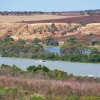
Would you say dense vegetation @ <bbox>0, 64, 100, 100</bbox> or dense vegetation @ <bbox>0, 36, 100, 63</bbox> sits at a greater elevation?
dense vegetation @ <bbox>0, 64, 100, 100</bbox>

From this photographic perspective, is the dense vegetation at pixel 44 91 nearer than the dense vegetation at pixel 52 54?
Yes

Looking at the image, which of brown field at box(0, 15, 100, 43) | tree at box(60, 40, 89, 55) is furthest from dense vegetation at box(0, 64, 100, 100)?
Answer: brown field at box(0, 15, 100, 43)

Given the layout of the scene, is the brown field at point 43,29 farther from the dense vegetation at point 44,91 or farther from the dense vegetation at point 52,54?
the dense vegetation at point 44,91

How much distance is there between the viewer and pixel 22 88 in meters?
22.7

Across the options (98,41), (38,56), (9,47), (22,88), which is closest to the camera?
(22,88)

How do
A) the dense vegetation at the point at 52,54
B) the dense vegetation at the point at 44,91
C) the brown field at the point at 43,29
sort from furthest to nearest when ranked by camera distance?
the brown field at the point at 43,29, the dense vegetation at the point at 52,54, the dense vegetation at the point at 44,91

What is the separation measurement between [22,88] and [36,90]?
92 cm

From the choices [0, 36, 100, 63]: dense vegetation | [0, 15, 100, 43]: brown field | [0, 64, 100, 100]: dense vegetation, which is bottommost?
[0, 15, 100, 43]: brown field

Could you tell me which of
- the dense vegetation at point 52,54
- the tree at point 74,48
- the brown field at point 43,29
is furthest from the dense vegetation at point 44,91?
the brown field at point 43,29

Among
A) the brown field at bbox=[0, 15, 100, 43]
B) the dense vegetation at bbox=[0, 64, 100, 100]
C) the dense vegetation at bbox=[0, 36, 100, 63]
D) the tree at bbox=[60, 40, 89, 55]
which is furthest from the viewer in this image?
the brown field at bbox=[0, 15, 100, 43]

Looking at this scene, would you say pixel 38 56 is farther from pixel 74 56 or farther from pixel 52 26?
pixel 52 26

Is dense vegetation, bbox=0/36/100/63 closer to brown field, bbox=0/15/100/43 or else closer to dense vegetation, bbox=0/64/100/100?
brown field, bbox=0/15/100/43

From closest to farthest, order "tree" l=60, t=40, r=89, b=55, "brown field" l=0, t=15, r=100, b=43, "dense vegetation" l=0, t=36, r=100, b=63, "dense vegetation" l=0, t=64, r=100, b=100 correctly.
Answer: "dense vegetation" l=0, t=64, r=100, b=100 → "dense vegetation" l=0, t=36, r=100, b=63 → "tree" l=60, t=40, r=89, b=55 → "brown field" l=0, t=15, r=100, b=43

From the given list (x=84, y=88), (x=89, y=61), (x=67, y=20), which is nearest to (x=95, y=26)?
(x=67, y=20)
